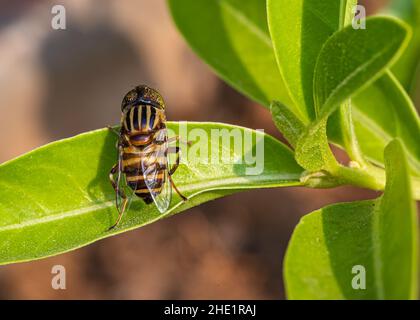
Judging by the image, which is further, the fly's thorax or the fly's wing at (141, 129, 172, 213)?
the fly's thorax

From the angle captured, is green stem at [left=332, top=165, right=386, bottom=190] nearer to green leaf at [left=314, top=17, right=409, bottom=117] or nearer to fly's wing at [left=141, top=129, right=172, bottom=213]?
green leaf at [left=314, top=17, right=409, bottom=117]

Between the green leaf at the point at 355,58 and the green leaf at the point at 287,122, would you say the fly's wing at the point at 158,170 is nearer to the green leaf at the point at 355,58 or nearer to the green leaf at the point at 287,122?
the green leaf at the point at 287,122

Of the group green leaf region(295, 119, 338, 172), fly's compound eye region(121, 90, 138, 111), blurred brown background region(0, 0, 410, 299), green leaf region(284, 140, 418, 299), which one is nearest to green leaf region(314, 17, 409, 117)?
green leaf region(295, 119, 338, 172)

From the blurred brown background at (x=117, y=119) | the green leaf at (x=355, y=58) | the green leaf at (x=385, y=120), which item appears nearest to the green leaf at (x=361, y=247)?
the green leaf at (x=355, y=58)

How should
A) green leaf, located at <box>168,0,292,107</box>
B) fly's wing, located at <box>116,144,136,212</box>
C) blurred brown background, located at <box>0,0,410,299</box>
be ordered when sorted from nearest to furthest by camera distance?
fly's wing, located at <box>116,144,136,212</box> < green leaf, located at <box>168,0,292,107</box> < blurred brown background, located at <box>0,0,410,299</box>

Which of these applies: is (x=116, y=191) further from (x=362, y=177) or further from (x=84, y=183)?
(x=362, y=177)

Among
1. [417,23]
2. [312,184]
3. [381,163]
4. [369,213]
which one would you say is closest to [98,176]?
[312,184]

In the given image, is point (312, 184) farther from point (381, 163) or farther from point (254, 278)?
point (254, 278)
